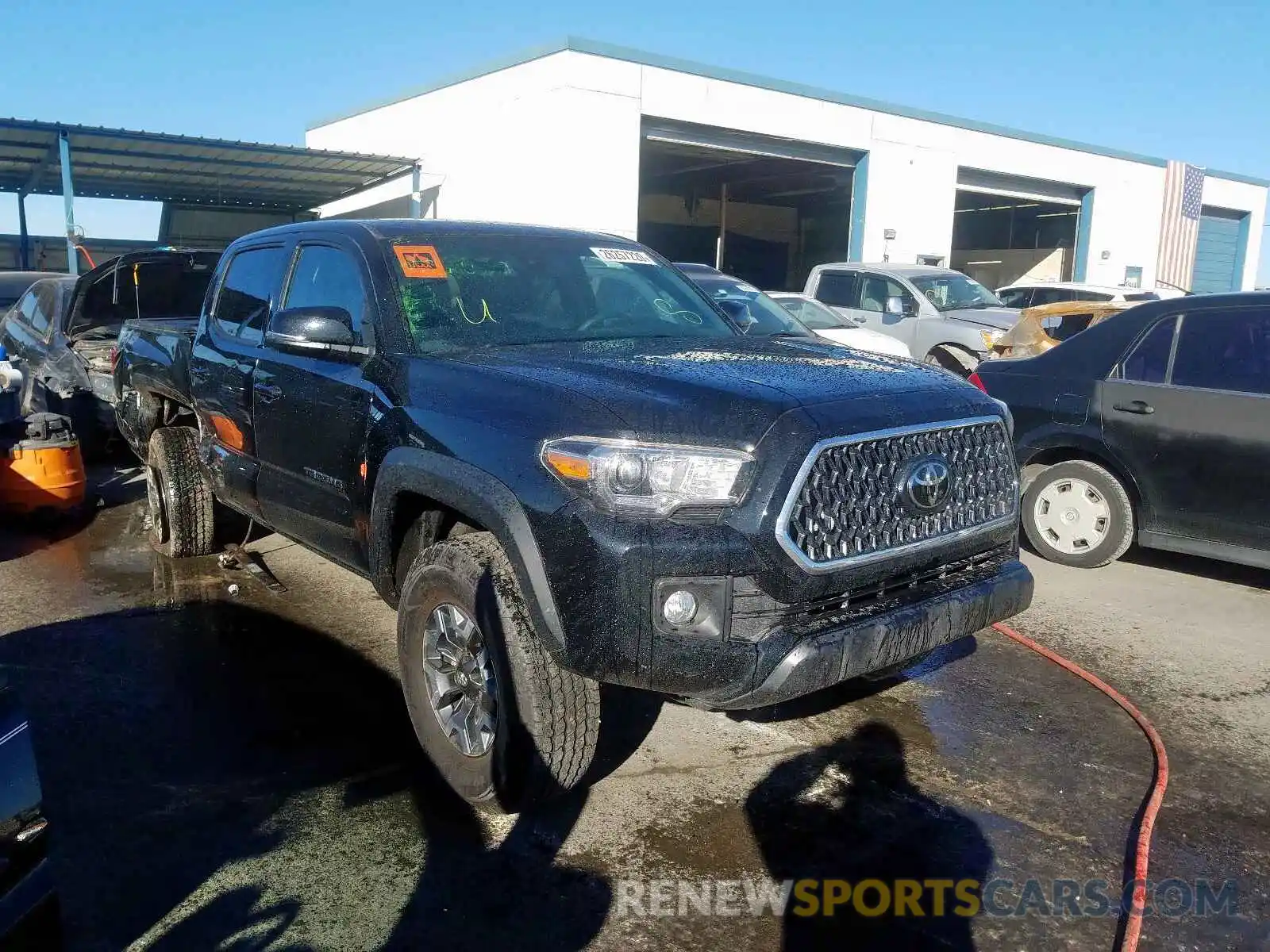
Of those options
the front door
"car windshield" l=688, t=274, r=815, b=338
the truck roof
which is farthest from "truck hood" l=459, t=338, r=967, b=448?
the front door

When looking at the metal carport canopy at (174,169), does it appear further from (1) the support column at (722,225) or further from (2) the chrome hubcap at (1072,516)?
(2) the chrome hubcap at (1072,516)

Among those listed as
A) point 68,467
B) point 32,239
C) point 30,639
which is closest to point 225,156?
point 32,239

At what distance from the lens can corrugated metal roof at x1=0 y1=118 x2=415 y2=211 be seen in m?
16.6

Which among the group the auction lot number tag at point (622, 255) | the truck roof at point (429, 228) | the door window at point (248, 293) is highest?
the truck roof at point (429, 228)

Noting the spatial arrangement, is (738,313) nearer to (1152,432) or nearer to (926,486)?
(1152,432)

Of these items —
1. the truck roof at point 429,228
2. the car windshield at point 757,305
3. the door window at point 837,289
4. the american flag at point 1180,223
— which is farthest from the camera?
the american flag at point 1180,223

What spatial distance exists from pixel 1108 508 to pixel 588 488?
4.24 meters

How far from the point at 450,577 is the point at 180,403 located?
10.7 ft

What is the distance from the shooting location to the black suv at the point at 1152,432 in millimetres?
5215

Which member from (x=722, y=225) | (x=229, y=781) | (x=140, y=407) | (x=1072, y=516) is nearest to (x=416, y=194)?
(x=722, y=225)

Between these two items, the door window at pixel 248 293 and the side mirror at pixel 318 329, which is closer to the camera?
the side mirror at pixel 318 329

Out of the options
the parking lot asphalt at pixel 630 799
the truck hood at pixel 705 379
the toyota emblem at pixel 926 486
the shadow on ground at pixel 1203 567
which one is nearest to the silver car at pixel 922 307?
the shadow on ground at pixel 1203 567

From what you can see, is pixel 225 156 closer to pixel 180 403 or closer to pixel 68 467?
pixel 68 467

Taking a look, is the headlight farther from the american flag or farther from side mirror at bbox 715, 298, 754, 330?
the american flag
